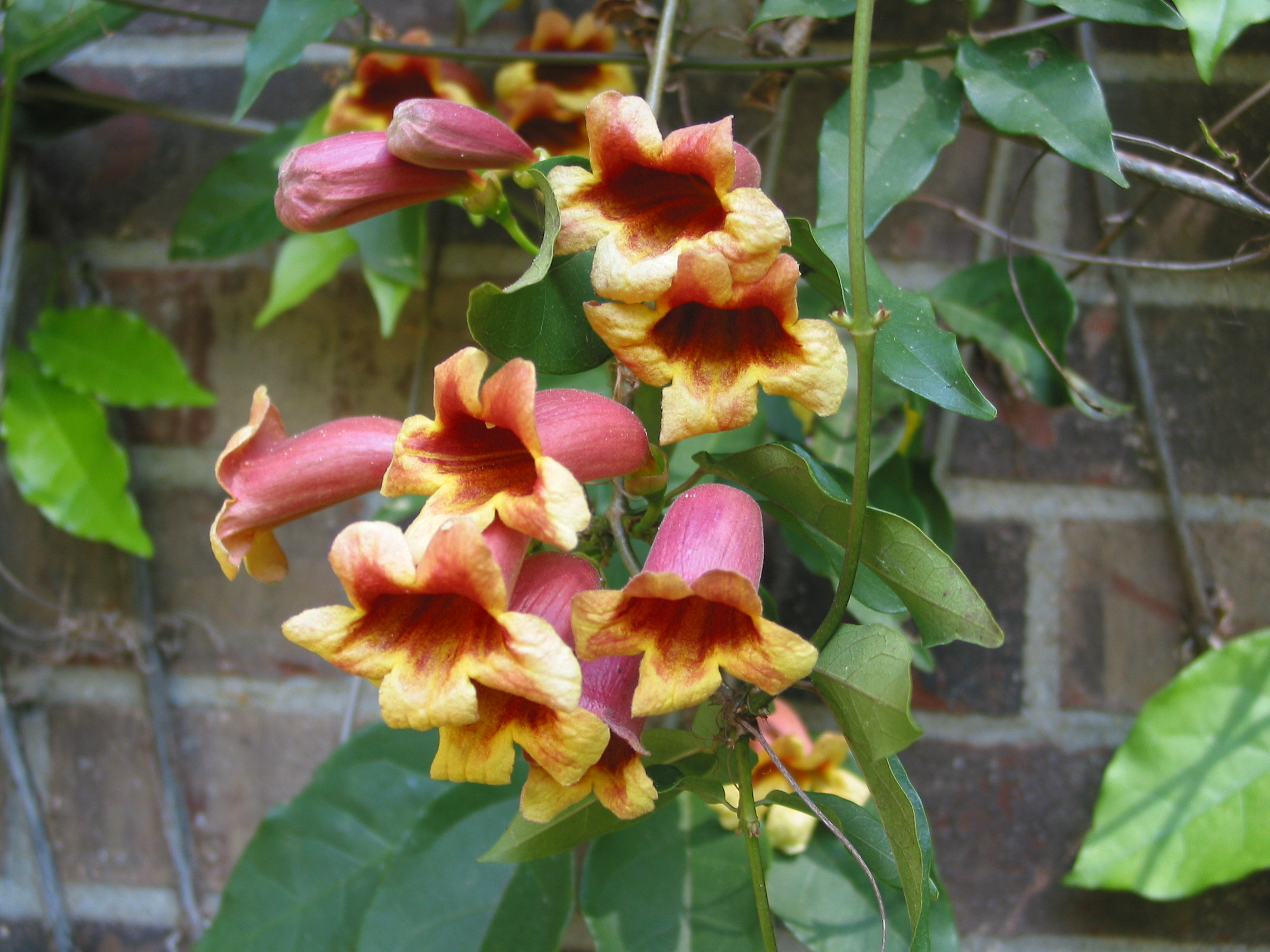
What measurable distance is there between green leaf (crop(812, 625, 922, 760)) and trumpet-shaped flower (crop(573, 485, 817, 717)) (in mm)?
33

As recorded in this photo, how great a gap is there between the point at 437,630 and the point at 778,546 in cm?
38

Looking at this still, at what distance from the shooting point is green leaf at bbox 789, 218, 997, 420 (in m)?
0.33

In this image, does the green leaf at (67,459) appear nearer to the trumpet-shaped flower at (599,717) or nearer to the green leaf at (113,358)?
the green leaf at (113,358)

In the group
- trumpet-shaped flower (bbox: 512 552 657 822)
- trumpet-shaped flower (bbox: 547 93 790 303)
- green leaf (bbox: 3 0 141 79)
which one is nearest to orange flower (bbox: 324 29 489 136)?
green leaf (bbox: 3 0 141 79)

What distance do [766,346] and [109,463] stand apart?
1.81ft

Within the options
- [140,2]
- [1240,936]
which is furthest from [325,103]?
[1240,936]

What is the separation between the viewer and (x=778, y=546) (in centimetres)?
64

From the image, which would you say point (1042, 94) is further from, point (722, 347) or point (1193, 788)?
point (1193, 788)

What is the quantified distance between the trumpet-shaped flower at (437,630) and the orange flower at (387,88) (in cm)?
38

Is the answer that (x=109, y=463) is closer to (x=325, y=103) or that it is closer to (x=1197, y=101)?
(x=325, y=103)

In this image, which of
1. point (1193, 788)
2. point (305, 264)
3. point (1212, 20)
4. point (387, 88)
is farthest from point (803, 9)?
point (1193, 788)

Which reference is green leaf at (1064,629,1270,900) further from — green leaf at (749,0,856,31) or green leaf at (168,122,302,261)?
green leaf at (168,122,302,261)

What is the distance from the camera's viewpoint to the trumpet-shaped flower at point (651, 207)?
1.00ft

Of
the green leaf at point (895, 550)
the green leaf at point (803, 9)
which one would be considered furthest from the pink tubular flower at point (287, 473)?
the green leaf at point (803, 9)
